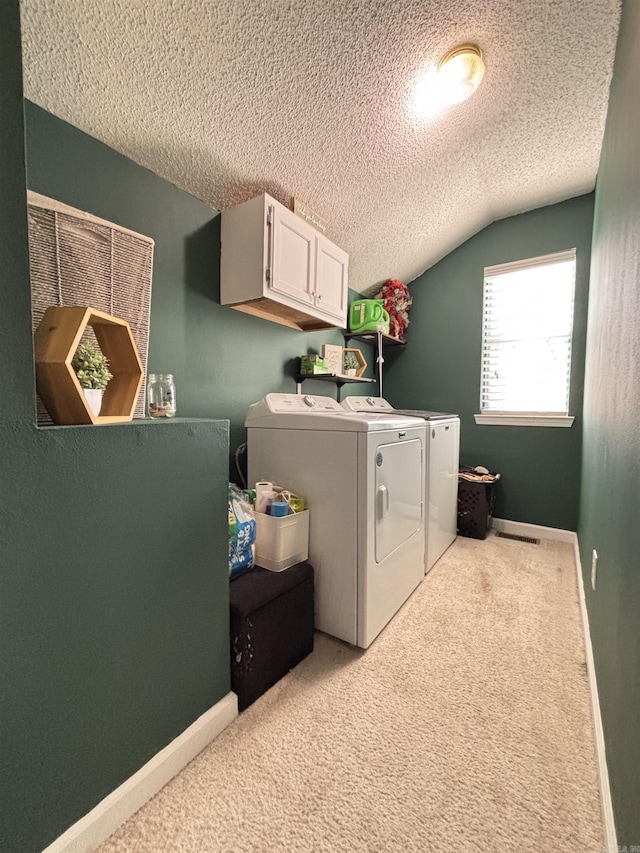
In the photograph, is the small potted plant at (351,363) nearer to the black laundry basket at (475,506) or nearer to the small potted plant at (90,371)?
the black laundry basket at (475,506)

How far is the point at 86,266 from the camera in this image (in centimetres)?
116

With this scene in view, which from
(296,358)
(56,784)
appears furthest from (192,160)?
(56,784)

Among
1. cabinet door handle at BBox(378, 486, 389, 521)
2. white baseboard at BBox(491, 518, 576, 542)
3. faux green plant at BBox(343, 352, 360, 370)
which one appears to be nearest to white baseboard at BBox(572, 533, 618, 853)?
cabinet door handle at BBox(378, 486, 389, 521)

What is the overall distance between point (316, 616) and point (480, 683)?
2.30ft

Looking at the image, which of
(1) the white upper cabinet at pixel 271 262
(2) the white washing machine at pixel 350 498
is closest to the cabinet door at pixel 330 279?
(1) the white upper cabinet at pixel 271 262

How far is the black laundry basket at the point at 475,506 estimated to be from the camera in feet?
9.05

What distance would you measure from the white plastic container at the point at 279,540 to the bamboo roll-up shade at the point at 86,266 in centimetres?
68

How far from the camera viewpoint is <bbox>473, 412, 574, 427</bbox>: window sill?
8.95 feet

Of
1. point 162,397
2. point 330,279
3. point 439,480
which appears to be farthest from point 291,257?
Answer: point 439,480

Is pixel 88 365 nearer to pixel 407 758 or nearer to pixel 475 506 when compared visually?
pixel 407 758

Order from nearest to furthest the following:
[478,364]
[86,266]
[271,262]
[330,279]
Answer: [86,266]
[271,262]
[330,279]
[478,364]

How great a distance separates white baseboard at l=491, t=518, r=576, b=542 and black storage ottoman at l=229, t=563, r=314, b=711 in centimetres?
218

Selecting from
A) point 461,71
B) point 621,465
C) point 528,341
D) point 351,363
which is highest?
point 461,71

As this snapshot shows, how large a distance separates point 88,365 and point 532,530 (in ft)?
10.6
